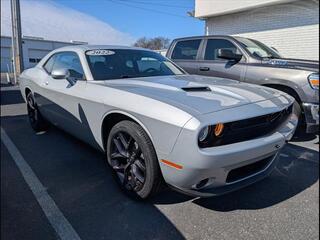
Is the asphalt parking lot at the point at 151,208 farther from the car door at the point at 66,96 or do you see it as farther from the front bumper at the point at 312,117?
the front bumper at the point at 312,117

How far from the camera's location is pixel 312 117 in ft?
13.2

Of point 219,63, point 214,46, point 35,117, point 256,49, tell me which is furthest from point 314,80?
point 35,117

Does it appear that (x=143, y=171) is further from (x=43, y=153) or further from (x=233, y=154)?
(x=43, y=153)

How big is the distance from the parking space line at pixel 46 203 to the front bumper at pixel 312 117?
3.54 m

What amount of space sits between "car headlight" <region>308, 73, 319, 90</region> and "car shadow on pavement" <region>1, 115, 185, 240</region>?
3.10 metres

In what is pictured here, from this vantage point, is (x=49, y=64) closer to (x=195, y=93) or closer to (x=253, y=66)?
(x=195, y=93)

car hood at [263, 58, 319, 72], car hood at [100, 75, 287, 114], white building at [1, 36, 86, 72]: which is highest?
car hood at [263, 58, 319, 72]

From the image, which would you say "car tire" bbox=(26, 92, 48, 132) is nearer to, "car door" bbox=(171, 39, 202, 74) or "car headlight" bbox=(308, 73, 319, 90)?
"car door" bbox=(171, 39, 202, 74)

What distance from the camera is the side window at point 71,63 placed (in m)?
3.39

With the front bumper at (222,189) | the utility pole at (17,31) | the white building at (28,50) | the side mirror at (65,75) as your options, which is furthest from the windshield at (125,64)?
the white building at (28,50)

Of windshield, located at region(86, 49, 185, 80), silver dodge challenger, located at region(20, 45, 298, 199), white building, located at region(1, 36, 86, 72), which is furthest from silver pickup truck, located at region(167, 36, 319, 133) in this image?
white building, located at region(1, 36, 86, 72)

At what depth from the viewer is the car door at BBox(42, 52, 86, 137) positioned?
128 inches

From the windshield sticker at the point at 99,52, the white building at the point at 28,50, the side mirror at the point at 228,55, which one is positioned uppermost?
the windshield sticker at the point at 99,52

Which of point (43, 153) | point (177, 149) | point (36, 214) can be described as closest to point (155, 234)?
point (177, 149)
